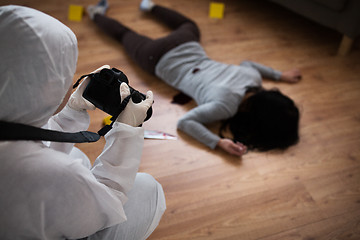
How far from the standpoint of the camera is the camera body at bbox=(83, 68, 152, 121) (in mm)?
856

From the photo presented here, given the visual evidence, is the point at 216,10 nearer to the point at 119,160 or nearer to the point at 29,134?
the point at 119,160

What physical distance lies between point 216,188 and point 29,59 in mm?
854

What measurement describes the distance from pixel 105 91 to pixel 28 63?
25 cm

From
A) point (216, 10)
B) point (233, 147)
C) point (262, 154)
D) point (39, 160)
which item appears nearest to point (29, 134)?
point (39, 160)

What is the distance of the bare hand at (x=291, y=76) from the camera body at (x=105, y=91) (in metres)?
0.99

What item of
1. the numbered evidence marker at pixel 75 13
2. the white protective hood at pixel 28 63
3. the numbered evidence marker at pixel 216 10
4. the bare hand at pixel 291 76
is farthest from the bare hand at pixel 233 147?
the numbered evidence marker at pixel 75 13

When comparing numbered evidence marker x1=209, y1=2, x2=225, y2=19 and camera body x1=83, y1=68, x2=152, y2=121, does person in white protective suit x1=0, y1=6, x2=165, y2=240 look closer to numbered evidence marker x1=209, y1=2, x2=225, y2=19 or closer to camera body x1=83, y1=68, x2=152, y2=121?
camera body x1=83, y1=68, x2=152, y2=121

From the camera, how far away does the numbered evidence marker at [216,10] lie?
1932 millimetres

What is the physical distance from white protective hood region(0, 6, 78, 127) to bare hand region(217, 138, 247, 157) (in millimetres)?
801

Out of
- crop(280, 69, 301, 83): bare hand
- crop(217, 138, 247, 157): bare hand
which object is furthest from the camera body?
crop(280, 69, 301, 83): bare hand

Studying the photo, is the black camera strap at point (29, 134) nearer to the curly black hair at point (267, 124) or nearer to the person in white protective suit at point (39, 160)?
the person in white protective suit at point (39, 160)

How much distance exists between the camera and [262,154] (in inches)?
54.1

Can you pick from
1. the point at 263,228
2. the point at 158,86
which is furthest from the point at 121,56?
the point at 263,228

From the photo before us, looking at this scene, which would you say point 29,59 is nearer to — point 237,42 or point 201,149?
point 201,149
